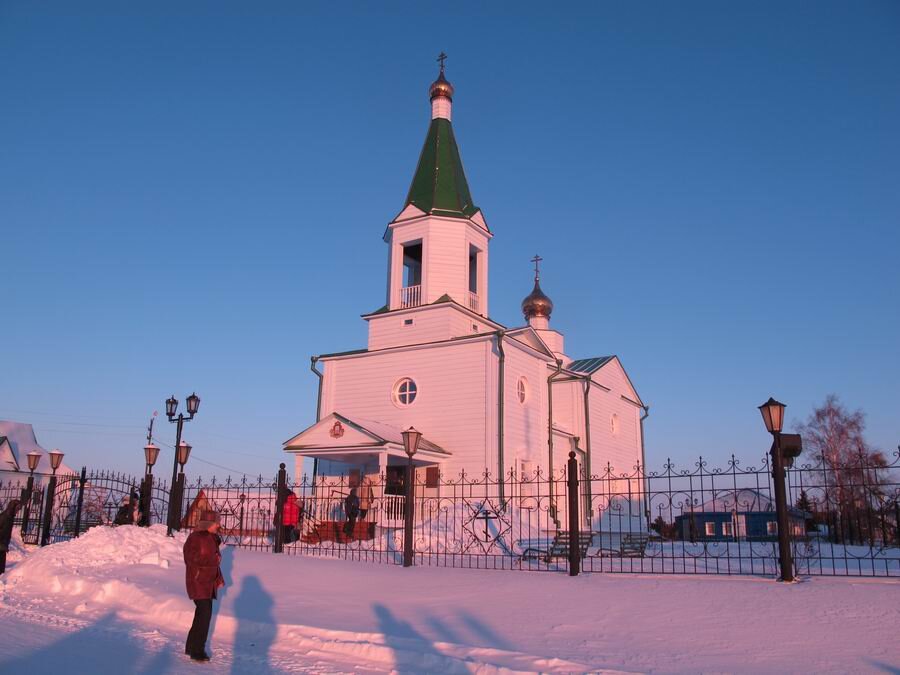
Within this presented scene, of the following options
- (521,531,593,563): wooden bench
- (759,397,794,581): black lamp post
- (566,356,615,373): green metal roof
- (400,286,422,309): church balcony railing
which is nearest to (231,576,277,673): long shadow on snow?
(521,531,593,563): wooden bench

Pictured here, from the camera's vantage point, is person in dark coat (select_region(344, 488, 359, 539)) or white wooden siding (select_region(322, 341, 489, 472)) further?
white wooden siding (select_region(322, 341, 489, 472))

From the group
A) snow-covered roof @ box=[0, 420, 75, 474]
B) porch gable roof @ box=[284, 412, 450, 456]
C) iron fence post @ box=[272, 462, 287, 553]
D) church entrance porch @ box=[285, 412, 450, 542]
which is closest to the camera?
iron fence post @ box=[272, 462, 287, 553]

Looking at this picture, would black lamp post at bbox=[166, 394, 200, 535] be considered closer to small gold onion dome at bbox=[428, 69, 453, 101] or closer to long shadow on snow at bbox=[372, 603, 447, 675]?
long shadow on snow at bbox=[372, 603, 447, 675]

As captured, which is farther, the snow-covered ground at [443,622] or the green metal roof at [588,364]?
the green metal roof at [588,364]

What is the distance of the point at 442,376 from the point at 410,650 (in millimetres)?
14886

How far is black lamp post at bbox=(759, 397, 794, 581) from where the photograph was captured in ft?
31.2

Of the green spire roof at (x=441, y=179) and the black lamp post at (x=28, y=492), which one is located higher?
the green spire roof at (x=441, y=179)

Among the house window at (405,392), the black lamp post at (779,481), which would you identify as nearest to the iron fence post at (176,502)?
the house window at (405,392)

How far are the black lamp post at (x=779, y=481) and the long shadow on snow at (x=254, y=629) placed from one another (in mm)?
6171

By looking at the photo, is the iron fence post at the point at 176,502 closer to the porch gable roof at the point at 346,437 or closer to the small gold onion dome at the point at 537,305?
the porch gable roof at the point at 346,437

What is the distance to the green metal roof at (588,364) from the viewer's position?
2770 cm

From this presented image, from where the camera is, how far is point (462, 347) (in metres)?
21.3

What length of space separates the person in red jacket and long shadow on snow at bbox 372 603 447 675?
1.64 meters

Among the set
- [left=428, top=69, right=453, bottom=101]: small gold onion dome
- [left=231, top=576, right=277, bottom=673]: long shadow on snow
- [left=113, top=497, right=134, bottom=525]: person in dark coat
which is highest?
[left=428, top=69, right=453, bottom=101]: small gold onion dome
